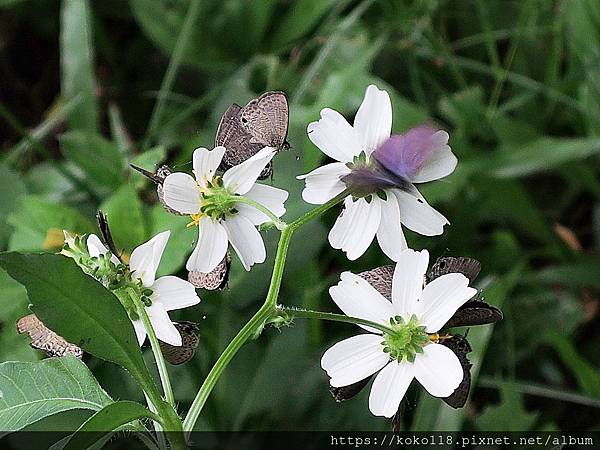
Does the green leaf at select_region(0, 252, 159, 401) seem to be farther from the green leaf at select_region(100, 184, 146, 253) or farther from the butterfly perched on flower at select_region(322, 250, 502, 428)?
the green leaf at select_region(100, 184, 146, 253)

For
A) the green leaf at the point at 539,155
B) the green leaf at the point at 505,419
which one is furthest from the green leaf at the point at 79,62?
the green leaf at the point at 505,419

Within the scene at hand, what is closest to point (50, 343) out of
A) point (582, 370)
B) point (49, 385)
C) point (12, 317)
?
point (49, 385)

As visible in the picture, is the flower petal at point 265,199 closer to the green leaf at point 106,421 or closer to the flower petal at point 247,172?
the flower petal at point 247,172

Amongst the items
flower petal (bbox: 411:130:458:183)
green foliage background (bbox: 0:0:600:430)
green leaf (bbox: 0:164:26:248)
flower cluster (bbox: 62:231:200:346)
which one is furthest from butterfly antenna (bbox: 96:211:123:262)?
green leaf (bbox: 0:164:26:248)

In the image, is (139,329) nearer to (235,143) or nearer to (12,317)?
(235,143)

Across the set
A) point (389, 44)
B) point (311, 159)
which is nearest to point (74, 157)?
point (311, 159)

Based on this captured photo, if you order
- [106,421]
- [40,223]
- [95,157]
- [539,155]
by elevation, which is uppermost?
[539,155]

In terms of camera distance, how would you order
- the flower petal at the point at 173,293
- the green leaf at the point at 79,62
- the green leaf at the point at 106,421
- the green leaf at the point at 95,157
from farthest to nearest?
the green leaf at the point at 79,62 < the green leaf at the point at 95,157 < the flower petal at the point at 173,293 < the green leaf at the point at 106,421
